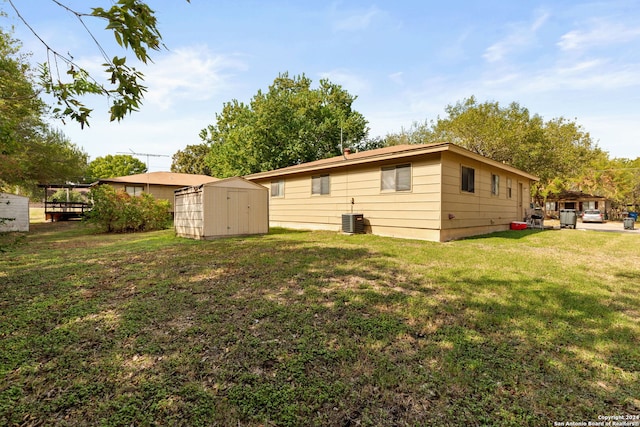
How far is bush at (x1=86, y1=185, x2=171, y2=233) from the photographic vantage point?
11711 mm

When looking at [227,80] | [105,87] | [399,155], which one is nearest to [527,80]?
[399,155]

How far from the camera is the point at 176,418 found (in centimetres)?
169

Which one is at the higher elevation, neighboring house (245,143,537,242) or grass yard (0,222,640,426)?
neighboring house (245,143,537,242)

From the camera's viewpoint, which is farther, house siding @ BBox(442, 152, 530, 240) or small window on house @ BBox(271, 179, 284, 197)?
small window on house @ BBox(271, 179, 284, 197)

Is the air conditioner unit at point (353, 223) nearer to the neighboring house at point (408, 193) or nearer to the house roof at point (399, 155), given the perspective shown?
the neighboring house at point (408, 193)

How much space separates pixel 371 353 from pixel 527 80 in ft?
55.0

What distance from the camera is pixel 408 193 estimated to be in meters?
9.40

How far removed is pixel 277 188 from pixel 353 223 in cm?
578

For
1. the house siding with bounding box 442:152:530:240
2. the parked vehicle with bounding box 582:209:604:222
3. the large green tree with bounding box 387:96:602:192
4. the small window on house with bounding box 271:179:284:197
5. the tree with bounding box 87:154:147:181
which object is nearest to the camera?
the house siding with bounding box 442:152:530:240

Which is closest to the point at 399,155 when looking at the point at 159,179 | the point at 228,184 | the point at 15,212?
the point at 228,184

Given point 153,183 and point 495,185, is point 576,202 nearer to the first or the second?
point 495,185

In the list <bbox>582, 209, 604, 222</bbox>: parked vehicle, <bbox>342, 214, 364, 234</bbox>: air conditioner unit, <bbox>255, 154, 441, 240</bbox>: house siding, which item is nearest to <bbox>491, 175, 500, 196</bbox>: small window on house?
<bbox>255, 154, 441, 240</bbox>: house siding

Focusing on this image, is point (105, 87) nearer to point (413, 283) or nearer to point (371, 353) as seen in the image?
point (371, 353)

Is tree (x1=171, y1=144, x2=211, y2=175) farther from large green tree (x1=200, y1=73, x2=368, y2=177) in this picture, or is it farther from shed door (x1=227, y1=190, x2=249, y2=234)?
shed door (x1=227, y1=190, x2=249, y2=234)
